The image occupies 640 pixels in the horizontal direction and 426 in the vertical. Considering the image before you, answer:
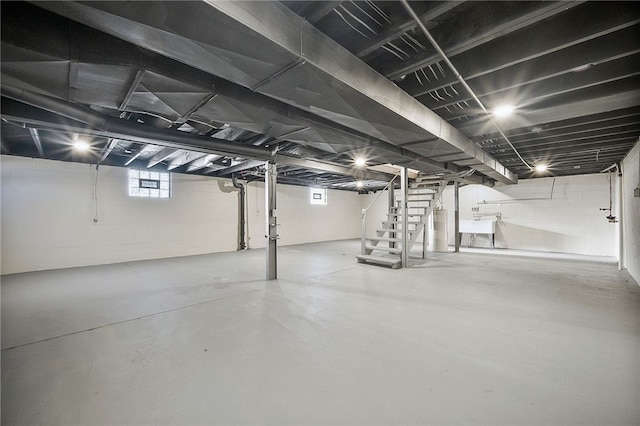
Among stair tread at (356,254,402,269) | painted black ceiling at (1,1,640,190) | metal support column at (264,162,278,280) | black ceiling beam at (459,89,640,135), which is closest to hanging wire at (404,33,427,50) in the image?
painted black ceiling at (1,1,640,190)

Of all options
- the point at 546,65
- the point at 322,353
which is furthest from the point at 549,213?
the point at 322,353

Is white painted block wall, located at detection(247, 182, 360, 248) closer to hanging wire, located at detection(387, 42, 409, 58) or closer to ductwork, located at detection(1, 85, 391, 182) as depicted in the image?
ductwork, located at detection(1, 85, 391, 182)

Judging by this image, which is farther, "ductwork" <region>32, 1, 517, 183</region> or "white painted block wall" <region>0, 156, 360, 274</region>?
"white painted block wall" <region>0, 156, 360, 274</region>

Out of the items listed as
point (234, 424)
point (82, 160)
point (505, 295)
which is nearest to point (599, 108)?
point (505, 295)

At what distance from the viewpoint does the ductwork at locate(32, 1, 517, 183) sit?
1236 mm

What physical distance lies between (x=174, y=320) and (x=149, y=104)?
205 centimetres

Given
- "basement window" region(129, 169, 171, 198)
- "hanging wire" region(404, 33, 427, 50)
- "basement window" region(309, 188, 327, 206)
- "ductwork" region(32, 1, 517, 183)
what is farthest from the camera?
"basement window" region(309, 188, 327, 206)

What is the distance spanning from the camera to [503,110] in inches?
117

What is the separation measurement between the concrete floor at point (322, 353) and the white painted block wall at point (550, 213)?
164 inches

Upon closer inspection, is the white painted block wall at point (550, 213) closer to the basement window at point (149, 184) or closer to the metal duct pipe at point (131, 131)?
the metal duct pipe at point (131, 131)

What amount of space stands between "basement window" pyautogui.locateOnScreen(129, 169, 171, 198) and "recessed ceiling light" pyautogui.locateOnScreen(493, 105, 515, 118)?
271 inches

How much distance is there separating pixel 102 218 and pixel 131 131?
3.83 metres

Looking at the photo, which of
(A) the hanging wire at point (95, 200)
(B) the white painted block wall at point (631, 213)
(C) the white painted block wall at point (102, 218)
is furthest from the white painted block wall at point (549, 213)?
(A) the hanging wire at point (95, 200)

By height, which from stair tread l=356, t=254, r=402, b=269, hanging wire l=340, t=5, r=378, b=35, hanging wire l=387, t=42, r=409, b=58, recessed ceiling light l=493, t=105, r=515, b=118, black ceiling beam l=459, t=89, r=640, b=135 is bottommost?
stair tread l=356, t=254, r=402, b=269
